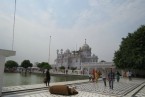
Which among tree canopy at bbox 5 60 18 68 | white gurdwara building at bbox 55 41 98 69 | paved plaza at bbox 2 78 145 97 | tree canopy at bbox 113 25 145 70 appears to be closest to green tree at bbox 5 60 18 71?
tree canopy at bbox 5 60 18 68

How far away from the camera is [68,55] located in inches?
3757

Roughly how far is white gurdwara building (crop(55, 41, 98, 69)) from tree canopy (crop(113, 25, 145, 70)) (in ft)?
145

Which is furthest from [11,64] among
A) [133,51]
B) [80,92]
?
[80,92]

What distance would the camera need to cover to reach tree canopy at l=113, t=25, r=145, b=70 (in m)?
35.0

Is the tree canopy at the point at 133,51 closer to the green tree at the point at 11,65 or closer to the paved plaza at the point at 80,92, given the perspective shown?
the paved plaza at the point at 80,92

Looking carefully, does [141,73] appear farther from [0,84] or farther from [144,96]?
[0,84]

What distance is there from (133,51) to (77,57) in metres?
54.9

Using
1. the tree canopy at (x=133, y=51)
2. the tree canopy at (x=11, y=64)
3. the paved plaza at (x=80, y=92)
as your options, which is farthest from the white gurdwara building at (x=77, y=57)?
the paved plaza at (x=80, y=92)

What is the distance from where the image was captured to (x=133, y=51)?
119ft

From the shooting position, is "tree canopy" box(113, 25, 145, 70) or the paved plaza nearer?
the paved plaza

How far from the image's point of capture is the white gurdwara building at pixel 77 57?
87.9 meters

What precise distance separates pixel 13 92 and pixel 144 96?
9.35 m

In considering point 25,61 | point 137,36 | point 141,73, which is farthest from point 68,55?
point 137,36

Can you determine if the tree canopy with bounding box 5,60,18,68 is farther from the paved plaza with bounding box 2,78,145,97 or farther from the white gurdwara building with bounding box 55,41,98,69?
the paved plaza with bounding box 2,78,145,97
